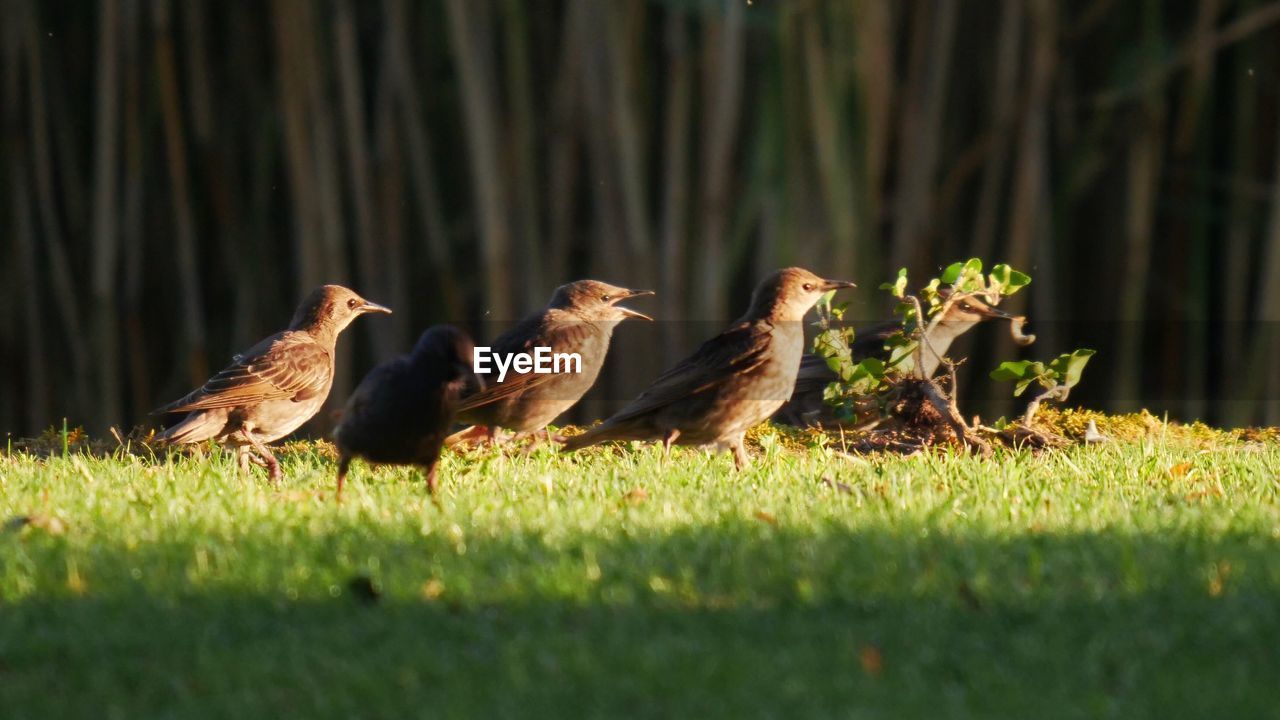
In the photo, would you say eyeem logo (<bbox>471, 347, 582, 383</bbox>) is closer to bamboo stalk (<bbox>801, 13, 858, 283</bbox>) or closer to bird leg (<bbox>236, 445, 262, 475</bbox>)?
bird leg (<bbox>236, 445, 262, 475</bbox>)

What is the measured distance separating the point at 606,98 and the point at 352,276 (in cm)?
181

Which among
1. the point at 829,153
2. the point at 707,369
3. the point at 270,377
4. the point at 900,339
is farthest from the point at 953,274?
the point at 270,377

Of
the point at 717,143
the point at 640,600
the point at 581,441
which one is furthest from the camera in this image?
the point at 717,143

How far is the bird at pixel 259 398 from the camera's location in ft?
21.1

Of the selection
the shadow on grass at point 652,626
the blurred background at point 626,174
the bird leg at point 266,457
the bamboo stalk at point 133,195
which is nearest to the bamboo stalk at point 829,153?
the blurred background at point 626,174

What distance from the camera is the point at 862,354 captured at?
776cm

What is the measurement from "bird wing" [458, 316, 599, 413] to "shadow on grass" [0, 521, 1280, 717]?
1859 mm

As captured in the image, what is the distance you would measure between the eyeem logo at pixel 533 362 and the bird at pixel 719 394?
0.30 m

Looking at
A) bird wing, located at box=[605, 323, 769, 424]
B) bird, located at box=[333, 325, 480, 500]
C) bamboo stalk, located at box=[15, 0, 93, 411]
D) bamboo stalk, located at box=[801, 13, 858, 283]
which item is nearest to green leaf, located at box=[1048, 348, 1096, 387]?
bird wing, located at box=[605, 323, 769, 424]

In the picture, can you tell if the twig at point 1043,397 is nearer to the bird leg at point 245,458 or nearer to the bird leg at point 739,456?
the bird leg at point 739,456

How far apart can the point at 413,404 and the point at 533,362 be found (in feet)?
4.59

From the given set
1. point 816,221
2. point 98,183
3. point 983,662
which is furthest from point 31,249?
point 983,662

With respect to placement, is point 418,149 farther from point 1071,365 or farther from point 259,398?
point 1071,365

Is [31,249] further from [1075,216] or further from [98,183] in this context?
[1075,216]
